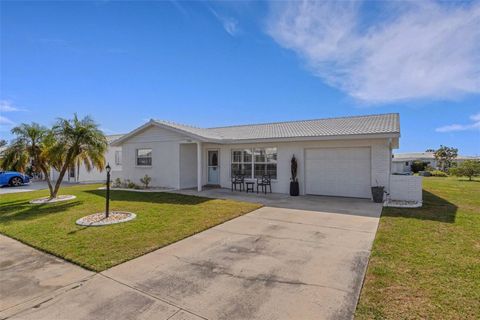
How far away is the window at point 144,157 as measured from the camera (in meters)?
16.1

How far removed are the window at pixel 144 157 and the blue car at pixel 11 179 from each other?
37.2 feet

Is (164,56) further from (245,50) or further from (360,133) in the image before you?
(360,133)

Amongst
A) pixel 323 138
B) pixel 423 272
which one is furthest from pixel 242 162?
pixel 423 272

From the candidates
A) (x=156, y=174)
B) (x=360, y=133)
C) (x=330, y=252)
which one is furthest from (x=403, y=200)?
(x=156, y=174)

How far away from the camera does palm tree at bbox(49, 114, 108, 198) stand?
36.6 feet

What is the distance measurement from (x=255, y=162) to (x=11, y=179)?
1934 centimetres

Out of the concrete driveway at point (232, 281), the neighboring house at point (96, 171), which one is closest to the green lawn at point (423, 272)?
the concrete driveway at point (232, 281)

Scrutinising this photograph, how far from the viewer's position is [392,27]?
9273 millimetres

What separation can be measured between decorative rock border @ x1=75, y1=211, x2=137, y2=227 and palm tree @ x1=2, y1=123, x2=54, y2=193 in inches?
207

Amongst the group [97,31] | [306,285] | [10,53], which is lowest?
[306,285]

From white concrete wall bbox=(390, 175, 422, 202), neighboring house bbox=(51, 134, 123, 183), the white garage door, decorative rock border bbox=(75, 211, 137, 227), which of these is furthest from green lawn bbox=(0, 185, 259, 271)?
neighboring house bbox=(51, 134, 123, 183)

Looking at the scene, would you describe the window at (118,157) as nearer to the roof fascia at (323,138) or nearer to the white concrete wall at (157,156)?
the white concrete wall at (157,156)

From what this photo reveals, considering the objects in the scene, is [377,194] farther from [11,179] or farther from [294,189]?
[11,179]

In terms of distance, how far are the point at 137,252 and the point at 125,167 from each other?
13.2 metres
